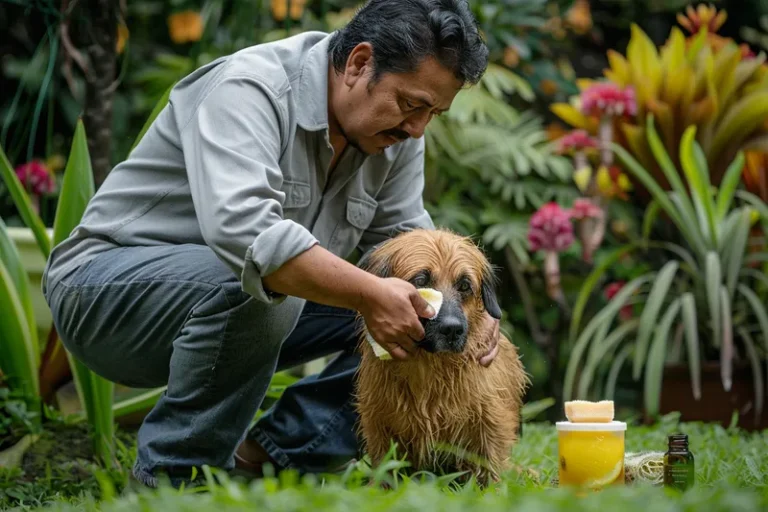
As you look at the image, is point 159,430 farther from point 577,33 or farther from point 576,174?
point 577,33

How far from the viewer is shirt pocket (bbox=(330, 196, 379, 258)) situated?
2865mm

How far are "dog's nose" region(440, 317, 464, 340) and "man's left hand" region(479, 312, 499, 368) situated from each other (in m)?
0.25

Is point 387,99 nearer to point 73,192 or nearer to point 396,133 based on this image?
point 396,133

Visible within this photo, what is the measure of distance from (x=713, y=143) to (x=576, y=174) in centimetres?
76

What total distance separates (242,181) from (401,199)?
932 mm

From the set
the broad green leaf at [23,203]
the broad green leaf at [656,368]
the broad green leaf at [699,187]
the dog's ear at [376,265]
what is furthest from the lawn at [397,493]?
the broad green leaf at [699,187]

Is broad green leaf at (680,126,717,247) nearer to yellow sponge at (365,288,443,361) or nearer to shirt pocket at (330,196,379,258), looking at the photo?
shirt pocket at (330,196,379,258)

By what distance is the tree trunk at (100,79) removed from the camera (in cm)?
392

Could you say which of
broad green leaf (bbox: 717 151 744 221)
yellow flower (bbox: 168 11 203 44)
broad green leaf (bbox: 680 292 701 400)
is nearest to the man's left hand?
broad green leaf (bbox: 680 292 701 400)

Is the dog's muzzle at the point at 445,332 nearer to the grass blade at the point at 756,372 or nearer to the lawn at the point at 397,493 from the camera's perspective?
the lawn at the point at 397,493

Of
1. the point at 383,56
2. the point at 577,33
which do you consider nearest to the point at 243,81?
the point at 383,56

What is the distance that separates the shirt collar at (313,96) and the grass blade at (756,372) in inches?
105

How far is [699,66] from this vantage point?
17.1 ft

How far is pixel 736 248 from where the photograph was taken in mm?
4492
